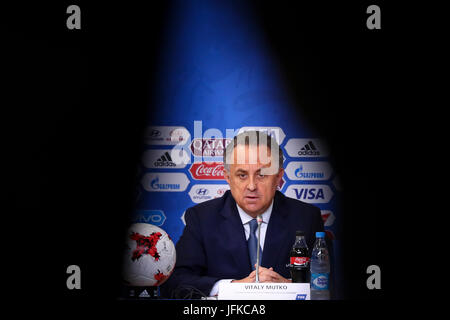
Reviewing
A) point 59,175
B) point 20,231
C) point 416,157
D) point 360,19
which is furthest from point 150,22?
point 416,157

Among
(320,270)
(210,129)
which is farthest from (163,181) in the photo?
(320,270)

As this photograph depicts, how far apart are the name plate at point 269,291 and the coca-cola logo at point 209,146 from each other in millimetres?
797

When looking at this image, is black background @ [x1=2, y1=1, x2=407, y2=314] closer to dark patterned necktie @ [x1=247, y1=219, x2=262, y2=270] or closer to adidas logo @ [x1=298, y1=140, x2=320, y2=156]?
adidas logo @ [x1=298, y1=140, x2=320, y2=156]

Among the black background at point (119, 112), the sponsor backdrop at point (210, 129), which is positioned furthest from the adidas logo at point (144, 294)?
Answer: the sponsor backdrop at point (210, 129)

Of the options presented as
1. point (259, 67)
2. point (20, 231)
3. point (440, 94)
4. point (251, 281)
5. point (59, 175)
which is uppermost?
point (259, 67)

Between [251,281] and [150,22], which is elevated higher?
[150,22]

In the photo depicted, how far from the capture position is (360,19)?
3109mm

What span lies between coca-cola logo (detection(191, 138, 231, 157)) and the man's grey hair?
0.03 m

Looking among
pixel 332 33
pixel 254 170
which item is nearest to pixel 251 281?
pixel 254 170

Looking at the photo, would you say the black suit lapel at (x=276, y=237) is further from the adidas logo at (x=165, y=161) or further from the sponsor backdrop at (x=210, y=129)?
the adidas logo at (x=165, y=161)

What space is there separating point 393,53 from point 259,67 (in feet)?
2.72

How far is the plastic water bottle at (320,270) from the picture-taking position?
2.96 m

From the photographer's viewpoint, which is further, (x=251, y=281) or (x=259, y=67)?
(x=259, y=67)
